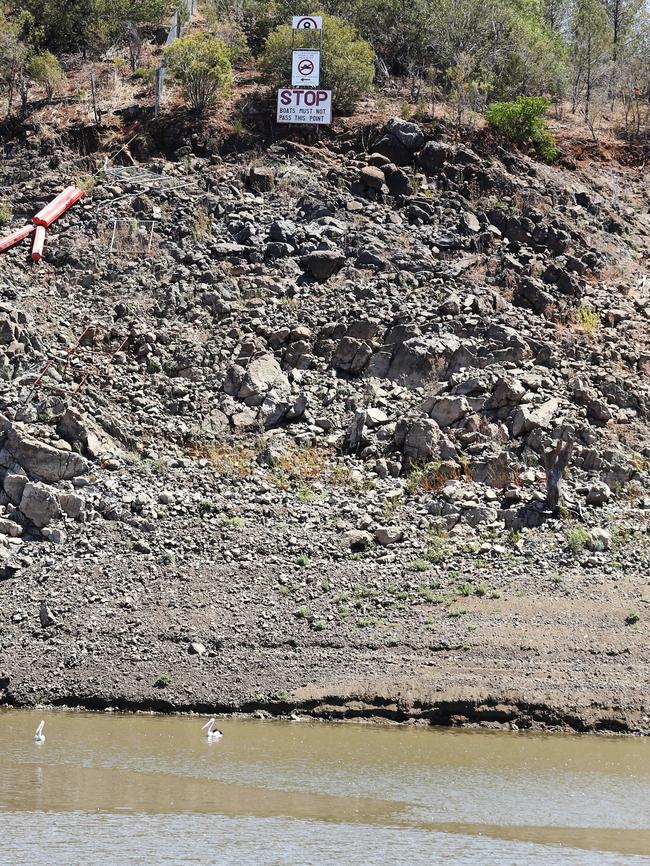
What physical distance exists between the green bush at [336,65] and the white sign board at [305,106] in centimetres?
67

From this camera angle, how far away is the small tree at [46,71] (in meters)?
29.0

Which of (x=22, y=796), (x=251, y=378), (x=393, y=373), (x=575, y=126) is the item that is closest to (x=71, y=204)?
(x=251, y=378)

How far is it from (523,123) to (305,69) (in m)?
6.05

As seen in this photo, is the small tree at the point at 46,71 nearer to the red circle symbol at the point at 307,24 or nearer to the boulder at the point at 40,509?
the red circle symbol at the point at 307,24

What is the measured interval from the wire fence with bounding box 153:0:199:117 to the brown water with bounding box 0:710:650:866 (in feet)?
62.5

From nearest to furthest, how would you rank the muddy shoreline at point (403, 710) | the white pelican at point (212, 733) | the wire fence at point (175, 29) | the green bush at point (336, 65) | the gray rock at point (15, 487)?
the white pelican at point (212, 733)
the muddy shoreline at point (403, 710)
the gray rock at point (15, 487)
the green bush at point (336, 65)
the wire fence at point (175, 29)

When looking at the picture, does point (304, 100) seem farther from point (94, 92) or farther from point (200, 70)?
point (94, 92)

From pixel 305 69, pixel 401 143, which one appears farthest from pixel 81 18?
pixel 401 143

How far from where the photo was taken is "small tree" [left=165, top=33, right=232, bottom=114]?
92.0ft

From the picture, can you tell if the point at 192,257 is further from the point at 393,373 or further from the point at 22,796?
the point at 22,796

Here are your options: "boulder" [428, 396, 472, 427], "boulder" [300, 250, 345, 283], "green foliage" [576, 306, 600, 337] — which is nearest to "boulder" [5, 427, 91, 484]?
"boulder" [428, 396, 472, 427]

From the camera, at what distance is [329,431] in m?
20.5

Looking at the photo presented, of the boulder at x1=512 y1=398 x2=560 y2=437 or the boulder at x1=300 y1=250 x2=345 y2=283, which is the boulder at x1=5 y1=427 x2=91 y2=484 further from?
the boulder at x1=512 y1=398 x2=560 y2=437

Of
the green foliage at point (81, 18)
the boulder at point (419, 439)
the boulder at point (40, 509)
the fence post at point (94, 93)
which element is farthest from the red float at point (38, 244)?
the green foliage at point (81, 18)
